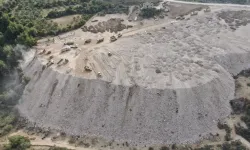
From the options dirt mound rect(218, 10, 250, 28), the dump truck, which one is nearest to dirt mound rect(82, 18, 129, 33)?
the dump truck

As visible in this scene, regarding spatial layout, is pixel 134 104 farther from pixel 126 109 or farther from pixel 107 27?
pixel 107 27

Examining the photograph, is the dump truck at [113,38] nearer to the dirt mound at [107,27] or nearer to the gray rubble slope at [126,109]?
the dirt mound at [107,27]

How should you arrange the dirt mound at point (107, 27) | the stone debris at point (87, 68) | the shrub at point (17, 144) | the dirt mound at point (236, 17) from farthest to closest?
1. the dirt mound at point (236, 17)
2. the dirt mound at point (107, 27)
3. the stone debris at point (87, 68)
4. the shrub at point (17, 144)

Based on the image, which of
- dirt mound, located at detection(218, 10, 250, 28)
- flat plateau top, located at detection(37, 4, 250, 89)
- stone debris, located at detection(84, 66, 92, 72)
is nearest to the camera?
flat plateau top, located at detection(37, 4, 250, 89)

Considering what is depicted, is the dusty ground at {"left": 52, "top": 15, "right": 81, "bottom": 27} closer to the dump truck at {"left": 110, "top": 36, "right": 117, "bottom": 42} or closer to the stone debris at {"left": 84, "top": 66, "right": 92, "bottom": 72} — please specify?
the dump truck at {"left": 110, "top": 36, "right": 117, "bottom": 42}

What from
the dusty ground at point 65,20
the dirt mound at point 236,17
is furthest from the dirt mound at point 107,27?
the dirt mound at point 236,17
